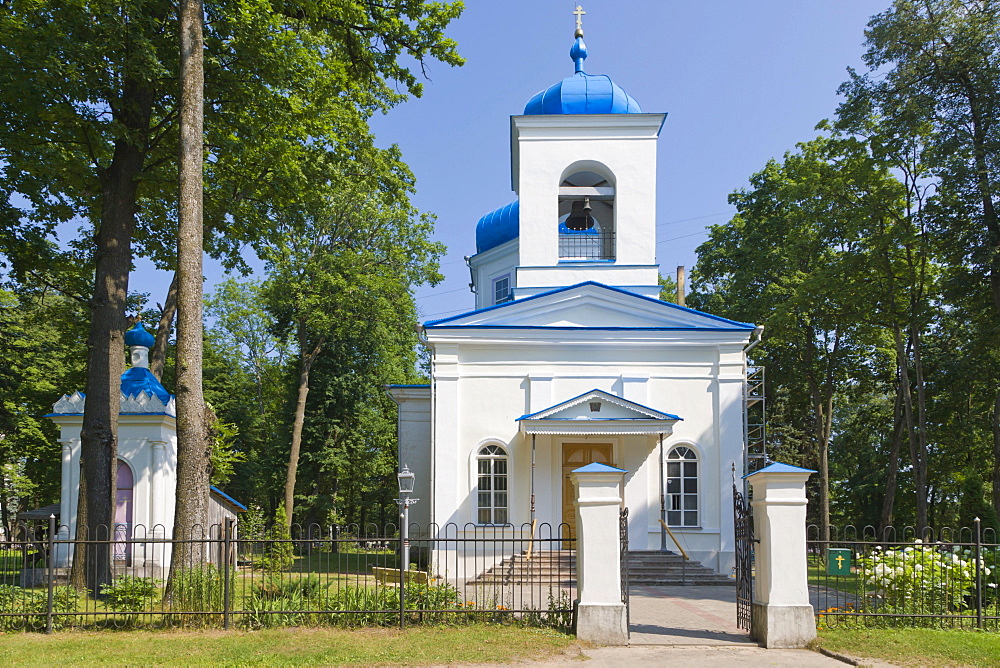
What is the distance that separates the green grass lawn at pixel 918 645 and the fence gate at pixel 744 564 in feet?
3.40

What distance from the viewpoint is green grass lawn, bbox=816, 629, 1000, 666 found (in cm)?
969

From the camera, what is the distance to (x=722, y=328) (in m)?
20.3

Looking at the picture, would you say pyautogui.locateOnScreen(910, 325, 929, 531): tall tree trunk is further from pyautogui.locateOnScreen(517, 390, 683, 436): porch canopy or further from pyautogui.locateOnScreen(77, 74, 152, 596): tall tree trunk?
pyautogui.locateOnScreen(77, 74, 152, 596): tall tree trunk

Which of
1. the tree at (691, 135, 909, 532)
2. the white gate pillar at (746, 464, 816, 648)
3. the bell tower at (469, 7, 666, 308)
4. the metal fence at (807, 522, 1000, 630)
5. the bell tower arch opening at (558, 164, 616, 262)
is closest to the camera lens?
the white gate pillar at (746, 464, 816, 648)

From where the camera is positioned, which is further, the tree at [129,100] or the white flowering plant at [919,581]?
the tree at [129,100]

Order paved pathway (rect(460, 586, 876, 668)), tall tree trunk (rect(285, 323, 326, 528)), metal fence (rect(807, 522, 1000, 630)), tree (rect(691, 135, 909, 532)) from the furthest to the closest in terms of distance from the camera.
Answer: tall tree trunk (rect(285, 323, 326, 528)) → tree (rect(691, 135, 909, 532)) → metal fence (rect(807, 522, 1000, 630)) → paved pathway (rect(460, 586, 876, 668))

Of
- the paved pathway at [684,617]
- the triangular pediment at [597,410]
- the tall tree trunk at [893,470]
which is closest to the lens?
the paved pathway at [684,617]

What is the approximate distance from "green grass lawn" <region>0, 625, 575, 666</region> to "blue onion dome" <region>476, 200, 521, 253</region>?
21120 mm

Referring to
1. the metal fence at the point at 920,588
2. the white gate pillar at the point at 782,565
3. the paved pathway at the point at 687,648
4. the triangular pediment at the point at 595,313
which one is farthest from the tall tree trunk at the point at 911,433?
the white gate pillar at the point at 782,565

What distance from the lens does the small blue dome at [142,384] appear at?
1930 cm

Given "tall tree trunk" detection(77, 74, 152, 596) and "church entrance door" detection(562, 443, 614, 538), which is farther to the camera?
"church entrance door" detection(562, 443, 614, 538)

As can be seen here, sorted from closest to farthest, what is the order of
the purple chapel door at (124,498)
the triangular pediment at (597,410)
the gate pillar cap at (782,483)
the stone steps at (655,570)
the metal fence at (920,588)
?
the gate pillar cap at (782,483) < the metal fence at (920,588) < the stone steps at (655,570) < the purple chapel door at (124,498) < the triangular pediment at (597,410)

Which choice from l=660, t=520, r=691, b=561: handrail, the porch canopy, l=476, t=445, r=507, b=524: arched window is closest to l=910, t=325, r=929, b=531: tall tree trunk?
l=660, t=520, r=691, b=561: handrail

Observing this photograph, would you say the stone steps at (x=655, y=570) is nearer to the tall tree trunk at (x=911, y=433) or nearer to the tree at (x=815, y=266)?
the tall tree trunk at (x=911, y=433)
